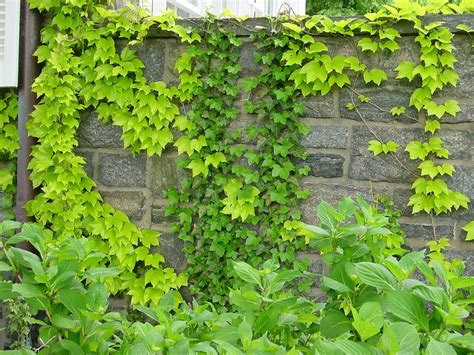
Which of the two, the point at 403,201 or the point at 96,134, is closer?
the point at 403,201

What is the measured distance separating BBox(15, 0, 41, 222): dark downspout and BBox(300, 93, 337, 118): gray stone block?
1636 mm

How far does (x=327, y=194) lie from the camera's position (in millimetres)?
3559

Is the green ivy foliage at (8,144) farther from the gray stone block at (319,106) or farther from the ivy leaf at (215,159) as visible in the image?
the gray stone block at (319,106)

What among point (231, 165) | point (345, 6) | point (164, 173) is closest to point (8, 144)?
point (164, 173)

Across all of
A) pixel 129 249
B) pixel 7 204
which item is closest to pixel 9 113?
pixel 7 204

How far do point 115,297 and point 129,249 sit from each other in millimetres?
341

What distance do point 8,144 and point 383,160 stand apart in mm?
2226

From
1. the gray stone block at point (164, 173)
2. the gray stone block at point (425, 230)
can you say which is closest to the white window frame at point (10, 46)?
the gray stone block at point (164, 173)

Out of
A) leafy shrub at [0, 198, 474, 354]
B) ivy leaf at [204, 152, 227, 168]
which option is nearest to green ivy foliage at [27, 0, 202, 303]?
ivy leaf at [204, 152, 227, 168]

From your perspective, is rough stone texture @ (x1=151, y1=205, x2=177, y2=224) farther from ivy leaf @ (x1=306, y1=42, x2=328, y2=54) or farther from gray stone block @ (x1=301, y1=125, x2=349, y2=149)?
ivy leaf @ (x1=306, y1=42, x2=328, y2=54)

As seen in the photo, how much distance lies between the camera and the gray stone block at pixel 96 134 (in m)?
3.85

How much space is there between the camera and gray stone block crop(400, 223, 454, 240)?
3.42 m

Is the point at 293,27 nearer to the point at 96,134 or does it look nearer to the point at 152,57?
the point at 152,57

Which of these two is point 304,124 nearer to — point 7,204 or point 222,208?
point 222,208
